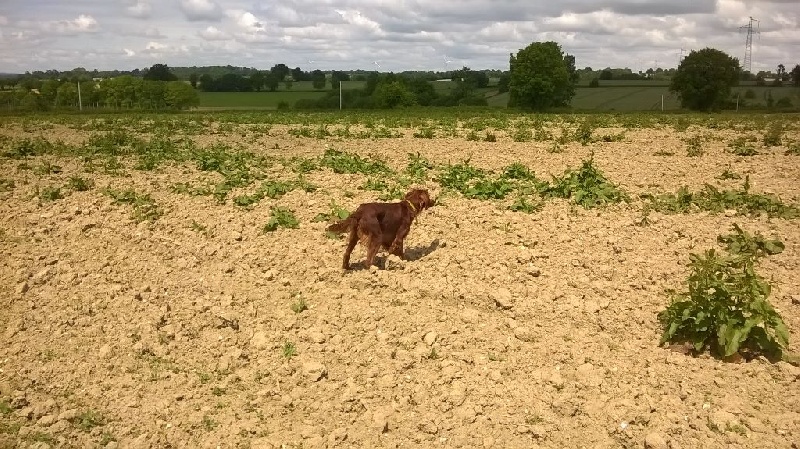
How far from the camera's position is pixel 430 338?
5.92 metres

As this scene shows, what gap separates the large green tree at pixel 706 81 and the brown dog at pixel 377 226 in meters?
67.8

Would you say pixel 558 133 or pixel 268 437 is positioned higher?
pixel 558 133

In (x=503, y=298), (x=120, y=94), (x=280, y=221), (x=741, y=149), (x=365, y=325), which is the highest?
(x=120, y=94)

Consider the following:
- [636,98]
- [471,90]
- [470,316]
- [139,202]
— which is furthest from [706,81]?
[470,316]

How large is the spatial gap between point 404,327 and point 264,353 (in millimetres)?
1339

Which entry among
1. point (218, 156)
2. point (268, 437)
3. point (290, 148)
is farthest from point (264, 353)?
point (290, 148)

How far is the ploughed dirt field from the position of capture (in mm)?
4832

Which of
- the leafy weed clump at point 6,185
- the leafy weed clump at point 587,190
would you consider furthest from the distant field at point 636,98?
the leafy weed clump at point 6,185

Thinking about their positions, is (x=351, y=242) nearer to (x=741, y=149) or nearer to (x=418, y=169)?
(x=418, y=169)

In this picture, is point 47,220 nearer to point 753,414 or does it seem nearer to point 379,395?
point 379,395

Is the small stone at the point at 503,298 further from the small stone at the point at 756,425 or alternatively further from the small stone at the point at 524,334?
the small stone at the point at 756,425

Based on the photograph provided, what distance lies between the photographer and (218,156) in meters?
14.9

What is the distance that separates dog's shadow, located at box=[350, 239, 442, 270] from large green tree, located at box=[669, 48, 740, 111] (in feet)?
220

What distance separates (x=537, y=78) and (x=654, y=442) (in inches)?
2742
